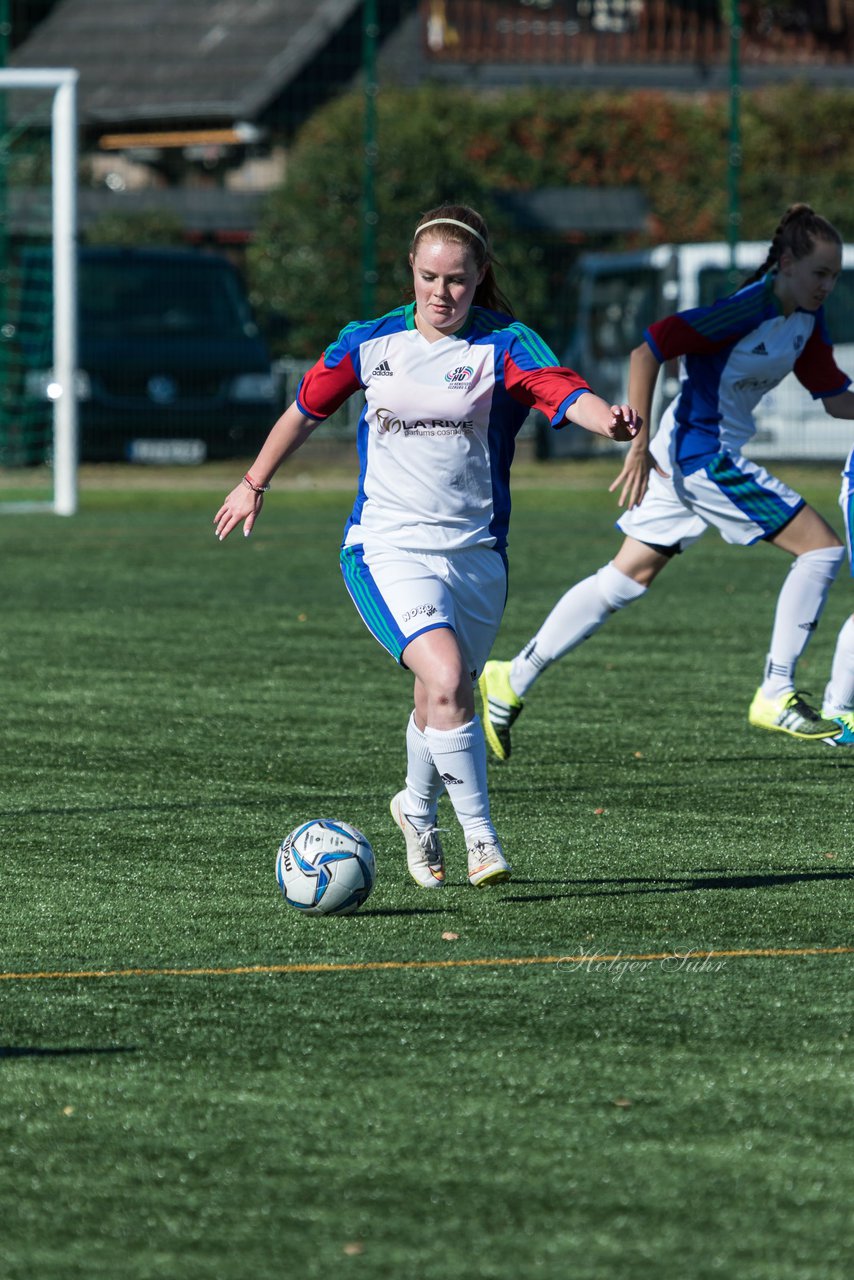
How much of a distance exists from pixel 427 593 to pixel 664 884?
0.96 metres

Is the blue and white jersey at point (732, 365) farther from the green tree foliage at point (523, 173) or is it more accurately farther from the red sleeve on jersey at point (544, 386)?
the green tree foliage at point (523, 173)

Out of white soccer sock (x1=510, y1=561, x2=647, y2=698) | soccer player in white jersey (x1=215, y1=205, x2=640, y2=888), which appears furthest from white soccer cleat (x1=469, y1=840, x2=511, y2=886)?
white soccer sock (x1=510, y1=561, x2=647, y2=698)

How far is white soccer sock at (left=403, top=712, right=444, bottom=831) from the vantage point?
221 inches

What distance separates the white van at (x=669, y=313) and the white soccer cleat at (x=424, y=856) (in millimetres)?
14082

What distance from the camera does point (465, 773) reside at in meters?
5.40

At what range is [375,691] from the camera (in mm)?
9000

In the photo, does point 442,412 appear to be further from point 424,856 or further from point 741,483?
point 741,483

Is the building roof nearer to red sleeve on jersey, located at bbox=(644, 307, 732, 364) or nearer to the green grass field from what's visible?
red sleeve on jersey, located at bbox=(644, 307, 732, 364)

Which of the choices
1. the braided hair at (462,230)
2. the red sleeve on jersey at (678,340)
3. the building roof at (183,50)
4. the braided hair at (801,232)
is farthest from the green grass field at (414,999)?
the building roof at (183,50)

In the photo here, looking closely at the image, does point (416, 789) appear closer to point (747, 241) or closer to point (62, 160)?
point (62, 160)

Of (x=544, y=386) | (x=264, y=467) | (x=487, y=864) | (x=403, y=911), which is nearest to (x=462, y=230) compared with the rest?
(x=544, y=386)

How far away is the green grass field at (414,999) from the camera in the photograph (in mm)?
3246

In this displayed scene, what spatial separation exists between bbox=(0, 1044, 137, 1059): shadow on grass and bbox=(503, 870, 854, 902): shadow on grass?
4.98 feet

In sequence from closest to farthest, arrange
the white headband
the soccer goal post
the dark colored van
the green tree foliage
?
1. the white headband
2. the soccer goal post
3. the dark colored van
4. the green tree foliage
